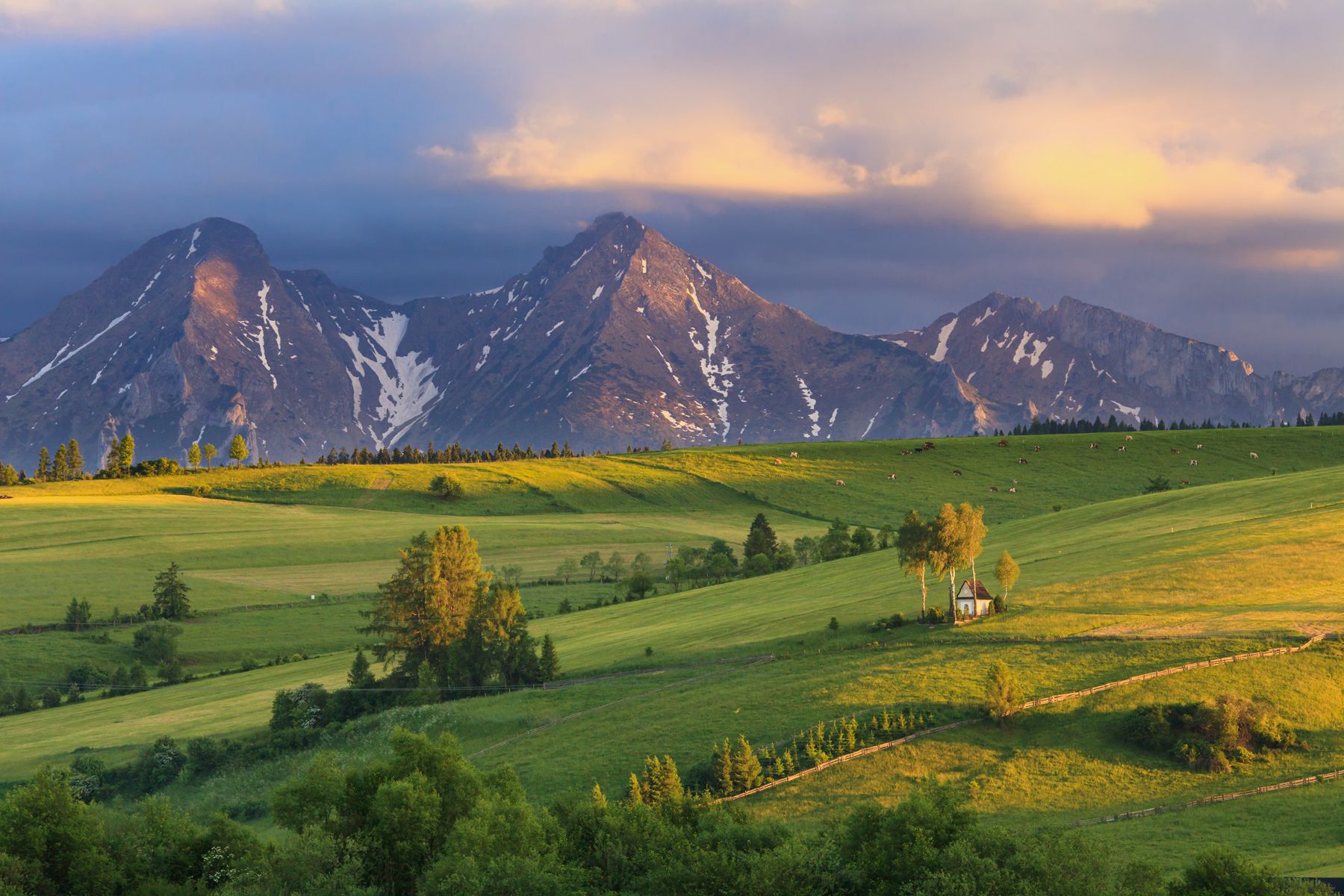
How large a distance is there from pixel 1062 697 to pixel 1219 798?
1154 centimetres

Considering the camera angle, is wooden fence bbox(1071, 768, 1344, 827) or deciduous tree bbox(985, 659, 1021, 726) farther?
deciduous tree bbox(985, 659, 1021, 726)

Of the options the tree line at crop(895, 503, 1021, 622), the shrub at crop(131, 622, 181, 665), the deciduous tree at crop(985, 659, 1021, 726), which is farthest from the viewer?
the shrub at crop(131, 622, 181, 665)

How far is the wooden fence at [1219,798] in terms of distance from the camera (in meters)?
57.8

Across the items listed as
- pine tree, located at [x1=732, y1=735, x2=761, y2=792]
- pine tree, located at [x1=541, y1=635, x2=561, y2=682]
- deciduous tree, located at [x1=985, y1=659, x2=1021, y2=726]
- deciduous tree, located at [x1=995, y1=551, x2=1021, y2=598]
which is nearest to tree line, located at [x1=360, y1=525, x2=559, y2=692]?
pine tree, located at [x1=541, y1=635, x2=561, y2=682]

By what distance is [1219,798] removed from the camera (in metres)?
59.6

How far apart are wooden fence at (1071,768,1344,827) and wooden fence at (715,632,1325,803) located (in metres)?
11.0

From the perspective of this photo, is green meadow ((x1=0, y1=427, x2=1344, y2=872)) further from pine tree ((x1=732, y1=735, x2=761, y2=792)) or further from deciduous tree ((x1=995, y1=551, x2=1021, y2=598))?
pine tree ((x1=732, y1=735, x2=761, y2=792))

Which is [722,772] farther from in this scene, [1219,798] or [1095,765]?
[1219,798]

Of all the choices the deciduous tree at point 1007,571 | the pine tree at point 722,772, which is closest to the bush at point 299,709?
the pine tree at point 722,772

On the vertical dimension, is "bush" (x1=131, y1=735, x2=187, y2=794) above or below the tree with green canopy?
below

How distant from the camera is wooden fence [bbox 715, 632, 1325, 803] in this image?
65.1 meters

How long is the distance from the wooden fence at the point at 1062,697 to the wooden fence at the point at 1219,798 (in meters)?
11.0

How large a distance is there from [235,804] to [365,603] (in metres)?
72.7

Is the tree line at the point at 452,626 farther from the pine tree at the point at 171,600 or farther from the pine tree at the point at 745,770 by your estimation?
the pine tree at the point at 171,600
